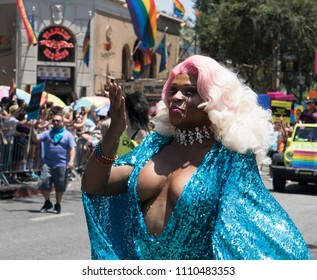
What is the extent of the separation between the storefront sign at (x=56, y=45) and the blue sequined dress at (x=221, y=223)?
33123 mm

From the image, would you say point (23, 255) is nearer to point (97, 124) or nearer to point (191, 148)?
point (191, 148)

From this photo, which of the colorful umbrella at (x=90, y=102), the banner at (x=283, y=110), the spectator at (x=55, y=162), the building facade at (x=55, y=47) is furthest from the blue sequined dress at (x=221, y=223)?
the building facade at (x=55, y=47)

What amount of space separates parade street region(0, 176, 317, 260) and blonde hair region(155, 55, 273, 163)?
5155 millimetres

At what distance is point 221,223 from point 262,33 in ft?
118

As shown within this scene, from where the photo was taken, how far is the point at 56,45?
119 ft

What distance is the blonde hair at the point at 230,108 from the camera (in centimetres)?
338

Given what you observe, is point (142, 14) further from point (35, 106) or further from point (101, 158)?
point (101, 158)

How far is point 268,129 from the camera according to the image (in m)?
3.48

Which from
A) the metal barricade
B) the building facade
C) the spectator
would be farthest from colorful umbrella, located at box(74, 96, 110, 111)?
the building facade

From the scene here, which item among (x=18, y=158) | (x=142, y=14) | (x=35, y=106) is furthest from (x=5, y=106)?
(x=142, y=14)

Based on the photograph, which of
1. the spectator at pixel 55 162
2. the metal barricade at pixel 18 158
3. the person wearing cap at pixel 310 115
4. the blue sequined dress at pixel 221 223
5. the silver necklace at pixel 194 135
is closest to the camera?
the blue sequined dress at pixel 221 223

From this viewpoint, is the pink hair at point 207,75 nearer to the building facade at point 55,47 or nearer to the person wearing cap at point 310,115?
the person wearing cap at point 310,115

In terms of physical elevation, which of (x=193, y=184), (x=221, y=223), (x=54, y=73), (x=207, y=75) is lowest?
(x=54, y=73)
